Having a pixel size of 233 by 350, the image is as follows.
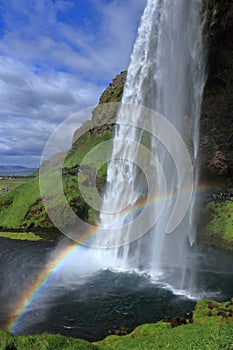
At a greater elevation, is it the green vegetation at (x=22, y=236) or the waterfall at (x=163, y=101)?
the waterfall at (x=163, y=101)

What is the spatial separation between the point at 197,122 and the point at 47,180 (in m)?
47.3

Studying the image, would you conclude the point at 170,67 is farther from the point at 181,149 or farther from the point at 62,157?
the point at 62,157

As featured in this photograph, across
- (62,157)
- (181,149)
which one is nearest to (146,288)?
(181,149)

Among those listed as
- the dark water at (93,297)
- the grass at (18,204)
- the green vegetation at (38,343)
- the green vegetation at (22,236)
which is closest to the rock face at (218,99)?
the dark water at (93,297)

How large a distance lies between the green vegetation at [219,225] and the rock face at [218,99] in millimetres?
5377

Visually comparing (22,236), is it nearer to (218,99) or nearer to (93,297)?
(93,297)

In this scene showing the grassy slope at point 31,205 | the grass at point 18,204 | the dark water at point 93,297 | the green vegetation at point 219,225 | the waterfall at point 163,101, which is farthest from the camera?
the grass at point 18,204

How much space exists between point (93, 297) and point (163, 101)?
29520 mm

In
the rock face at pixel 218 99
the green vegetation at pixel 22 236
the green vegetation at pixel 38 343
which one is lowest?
the green vegetation at pixel 22 236

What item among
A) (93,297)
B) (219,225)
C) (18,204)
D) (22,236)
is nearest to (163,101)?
(219,225)

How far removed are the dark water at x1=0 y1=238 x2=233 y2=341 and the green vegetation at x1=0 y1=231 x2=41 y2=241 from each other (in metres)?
14.6

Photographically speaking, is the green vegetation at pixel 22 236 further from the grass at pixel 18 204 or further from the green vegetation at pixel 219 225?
the green vegetation at pixel 219 225

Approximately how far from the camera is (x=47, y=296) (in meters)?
26.5

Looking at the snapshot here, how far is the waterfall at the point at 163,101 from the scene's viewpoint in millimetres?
40969
